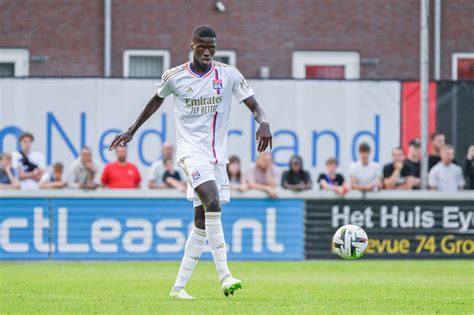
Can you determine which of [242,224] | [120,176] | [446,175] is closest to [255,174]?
[242,224]

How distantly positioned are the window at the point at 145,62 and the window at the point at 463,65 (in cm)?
676

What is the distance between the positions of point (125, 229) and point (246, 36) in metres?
10.7

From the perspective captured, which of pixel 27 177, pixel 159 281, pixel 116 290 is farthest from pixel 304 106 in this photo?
pixel 116 290

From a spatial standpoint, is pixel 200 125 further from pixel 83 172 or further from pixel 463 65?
pixel 463 65

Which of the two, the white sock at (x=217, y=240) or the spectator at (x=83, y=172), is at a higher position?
the spectator at (x=83, y=172)

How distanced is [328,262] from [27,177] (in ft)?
18.2

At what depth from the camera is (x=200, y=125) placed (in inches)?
536

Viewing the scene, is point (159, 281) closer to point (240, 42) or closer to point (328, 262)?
point (328, 262)

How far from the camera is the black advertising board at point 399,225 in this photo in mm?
22969

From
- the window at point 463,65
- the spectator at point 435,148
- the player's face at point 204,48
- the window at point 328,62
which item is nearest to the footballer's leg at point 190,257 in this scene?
the player's face at point 204,48

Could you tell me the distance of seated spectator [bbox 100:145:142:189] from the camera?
2338cm

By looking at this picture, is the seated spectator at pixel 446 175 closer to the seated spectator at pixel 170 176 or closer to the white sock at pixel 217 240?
the seated spectator at pixel 170 176

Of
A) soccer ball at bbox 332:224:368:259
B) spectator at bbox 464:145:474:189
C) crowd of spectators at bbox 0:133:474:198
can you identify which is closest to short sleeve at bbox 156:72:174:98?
soccer ball at bbox 332:224:368:259

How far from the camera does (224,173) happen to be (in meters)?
13.8
